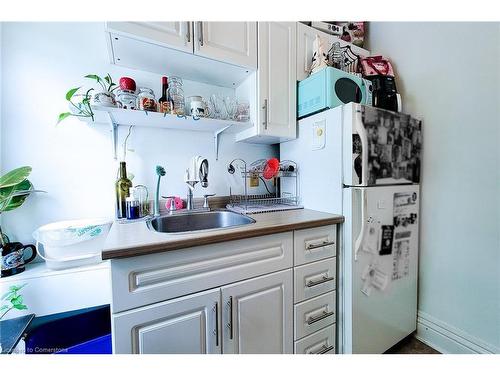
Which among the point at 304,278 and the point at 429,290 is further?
the point at 429,290

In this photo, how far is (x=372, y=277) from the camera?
1200 millimetres

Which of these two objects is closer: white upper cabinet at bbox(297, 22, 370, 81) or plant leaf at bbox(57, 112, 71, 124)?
plant leaf at bbox(57, 112, 71, 124)

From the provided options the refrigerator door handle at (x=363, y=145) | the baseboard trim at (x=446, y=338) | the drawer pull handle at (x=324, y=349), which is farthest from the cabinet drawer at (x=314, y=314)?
the baseboard trim at (x=446, y=338)

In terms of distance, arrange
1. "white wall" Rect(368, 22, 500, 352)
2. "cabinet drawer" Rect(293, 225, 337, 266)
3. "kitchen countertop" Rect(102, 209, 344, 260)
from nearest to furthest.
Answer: "kitchen countertop" Rect(102, 209, 344, 260), "cabinet drawer" Rect(293, 225, 337, 266), "white wall" Rect(368, 22, 500, 352)

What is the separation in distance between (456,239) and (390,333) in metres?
0.72

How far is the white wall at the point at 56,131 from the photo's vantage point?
1099 mm

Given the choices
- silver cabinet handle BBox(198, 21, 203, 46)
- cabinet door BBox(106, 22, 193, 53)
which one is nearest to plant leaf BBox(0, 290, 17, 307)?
cabinet door BBox(106, 22, 193, 53)

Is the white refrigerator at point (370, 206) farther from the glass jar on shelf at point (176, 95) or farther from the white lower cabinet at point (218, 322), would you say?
the glass jar on shelf at point (176, 95)

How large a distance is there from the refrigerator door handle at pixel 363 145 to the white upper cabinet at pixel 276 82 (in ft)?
1.49

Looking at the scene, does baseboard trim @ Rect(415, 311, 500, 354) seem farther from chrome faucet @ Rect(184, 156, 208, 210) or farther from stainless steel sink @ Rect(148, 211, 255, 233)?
chrome faucet @ Rect(184, 156, 208, 210)

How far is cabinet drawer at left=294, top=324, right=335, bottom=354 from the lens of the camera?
3.55ft

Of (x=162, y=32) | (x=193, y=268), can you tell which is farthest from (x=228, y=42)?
(x=193, y=268)
